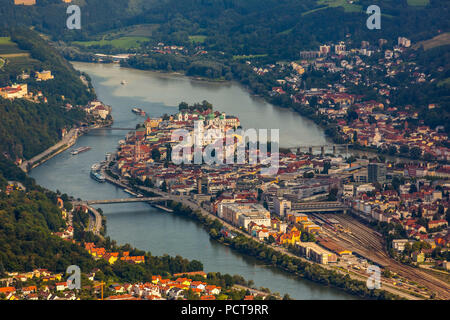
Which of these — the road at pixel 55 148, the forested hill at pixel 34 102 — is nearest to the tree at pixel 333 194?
the road at pixel 55 148

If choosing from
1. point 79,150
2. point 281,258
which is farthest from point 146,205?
point 79,150

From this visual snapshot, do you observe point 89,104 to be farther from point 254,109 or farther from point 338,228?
point 338,228

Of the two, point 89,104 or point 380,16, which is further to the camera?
point 380,16

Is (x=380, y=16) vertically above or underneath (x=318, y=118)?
above

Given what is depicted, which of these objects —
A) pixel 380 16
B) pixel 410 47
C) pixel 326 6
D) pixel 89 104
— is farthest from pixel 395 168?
pixel 326 6

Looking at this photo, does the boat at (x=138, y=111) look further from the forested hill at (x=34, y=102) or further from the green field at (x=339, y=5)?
the green field at (x=339, y=5)

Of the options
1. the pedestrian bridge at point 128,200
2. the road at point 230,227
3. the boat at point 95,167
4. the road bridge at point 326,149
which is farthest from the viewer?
the road bridge at point 326,149
